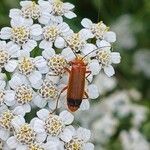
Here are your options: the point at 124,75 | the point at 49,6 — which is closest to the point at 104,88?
the point at 124,75

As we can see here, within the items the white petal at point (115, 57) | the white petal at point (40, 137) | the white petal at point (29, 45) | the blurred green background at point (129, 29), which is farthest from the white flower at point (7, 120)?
the blurred green background at point (129, 29)

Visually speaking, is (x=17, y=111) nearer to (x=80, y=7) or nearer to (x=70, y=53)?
(x=70, y=53)

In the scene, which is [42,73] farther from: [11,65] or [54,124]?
[54,124]

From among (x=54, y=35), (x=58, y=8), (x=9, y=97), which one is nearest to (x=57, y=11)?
(x=58, y=8)

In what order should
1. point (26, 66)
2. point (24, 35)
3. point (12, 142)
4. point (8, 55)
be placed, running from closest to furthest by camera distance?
point (12, 142)
point (26, 66)
point (8, 55)
point (24, 35)

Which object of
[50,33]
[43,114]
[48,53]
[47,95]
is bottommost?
[43,114]

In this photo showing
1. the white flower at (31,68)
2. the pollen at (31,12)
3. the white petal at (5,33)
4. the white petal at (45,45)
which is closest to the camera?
the white flower at (31,68)

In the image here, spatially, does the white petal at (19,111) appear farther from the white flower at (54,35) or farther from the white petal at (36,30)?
the white petal at (36,30)
